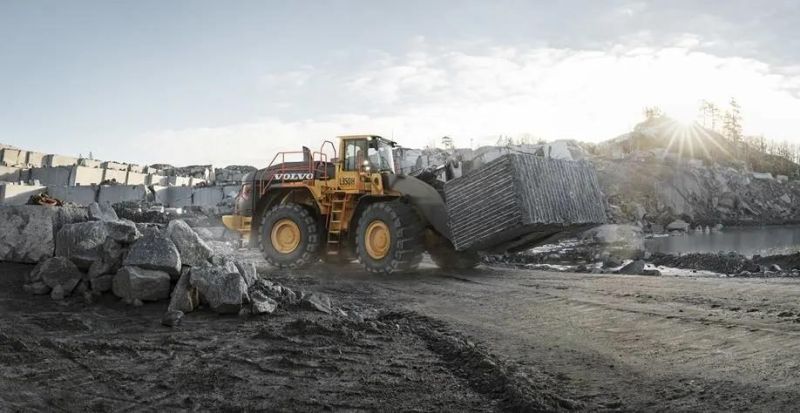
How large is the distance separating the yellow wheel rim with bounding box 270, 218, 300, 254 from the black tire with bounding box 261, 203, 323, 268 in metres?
0.06

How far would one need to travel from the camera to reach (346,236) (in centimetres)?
1176

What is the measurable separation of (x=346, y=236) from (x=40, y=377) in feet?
25.4

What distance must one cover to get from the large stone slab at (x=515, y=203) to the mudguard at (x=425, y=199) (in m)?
0.43

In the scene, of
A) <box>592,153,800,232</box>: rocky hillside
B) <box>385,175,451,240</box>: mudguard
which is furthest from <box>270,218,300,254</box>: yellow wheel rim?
<box>592,153,800,232</box>: rocky hillside

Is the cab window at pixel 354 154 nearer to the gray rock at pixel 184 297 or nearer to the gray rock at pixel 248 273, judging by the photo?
the gray rock at pixel 248 273

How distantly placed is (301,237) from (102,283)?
518cm

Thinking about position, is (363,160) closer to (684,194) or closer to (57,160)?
(57,160)

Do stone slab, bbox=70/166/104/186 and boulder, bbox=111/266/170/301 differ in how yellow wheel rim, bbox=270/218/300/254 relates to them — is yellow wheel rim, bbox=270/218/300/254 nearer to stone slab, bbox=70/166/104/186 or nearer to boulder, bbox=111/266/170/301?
boulder, bbox=111/266/170/301

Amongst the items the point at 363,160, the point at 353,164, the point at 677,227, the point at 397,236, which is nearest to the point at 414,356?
the point at 397,236

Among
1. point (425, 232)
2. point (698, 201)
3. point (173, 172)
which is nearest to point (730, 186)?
point (698, 201)

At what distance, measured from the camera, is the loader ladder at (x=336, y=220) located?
37.7 feet

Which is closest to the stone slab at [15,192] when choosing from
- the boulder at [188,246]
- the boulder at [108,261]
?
the boulder at [108,261]

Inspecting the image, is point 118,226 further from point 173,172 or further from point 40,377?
point 173,172

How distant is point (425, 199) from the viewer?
1067 cm
